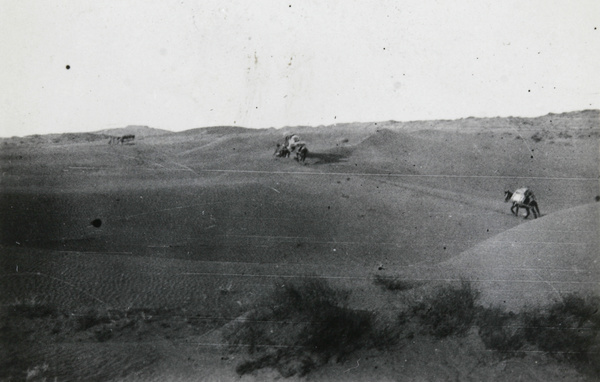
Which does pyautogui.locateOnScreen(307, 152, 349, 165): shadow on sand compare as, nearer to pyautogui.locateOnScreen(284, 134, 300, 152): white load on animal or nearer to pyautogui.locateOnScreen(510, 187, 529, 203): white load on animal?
pyautogui.locateOnScreen(284, 134, 300, 152): white load on animal

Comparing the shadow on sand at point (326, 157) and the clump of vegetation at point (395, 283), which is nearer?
the clump of vegetation at point (395, 283)

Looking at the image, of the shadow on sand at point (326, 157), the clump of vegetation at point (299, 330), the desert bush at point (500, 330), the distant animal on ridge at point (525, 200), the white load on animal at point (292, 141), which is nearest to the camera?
the clump of vegetation at point (299, 330)

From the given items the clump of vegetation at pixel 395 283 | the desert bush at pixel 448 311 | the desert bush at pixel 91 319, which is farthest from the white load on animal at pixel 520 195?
the desert bush at pixel 91 319

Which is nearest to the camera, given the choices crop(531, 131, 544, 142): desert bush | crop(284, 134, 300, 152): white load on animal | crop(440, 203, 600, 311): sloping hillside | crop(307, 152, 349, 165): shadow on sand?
crop(440, 203, 600, 311): sloping hillside

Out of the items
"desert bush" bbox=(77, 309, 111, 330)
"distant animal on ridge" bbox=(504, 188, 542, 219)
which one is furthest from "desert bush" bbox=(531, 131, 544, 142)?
"desert bush" bbox=(77, 309, 111, 330)

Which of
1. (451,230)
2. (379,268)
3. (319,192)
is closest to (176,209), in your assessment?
(319,192)

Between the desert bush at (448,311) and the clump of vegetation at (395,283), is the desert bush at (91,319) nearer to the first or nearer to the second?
the clump of vegetation at (395,283)

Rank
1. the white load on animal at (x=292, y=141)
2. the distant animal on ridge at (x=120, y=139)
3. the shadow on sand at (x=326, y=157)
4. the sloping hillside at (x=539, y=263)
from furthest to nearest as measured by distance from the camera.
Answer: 1. the shadow on sand at (x=326, y=157)
2. the white load on animal at (x=292, y=141)
3. the distant animal on ridge at (x=120, y=139)
4. the sloping hillside at (x=539, y=263)

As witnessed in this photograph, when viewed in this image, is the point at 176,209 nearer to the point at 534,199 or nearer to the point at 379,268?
the point at 379,268
